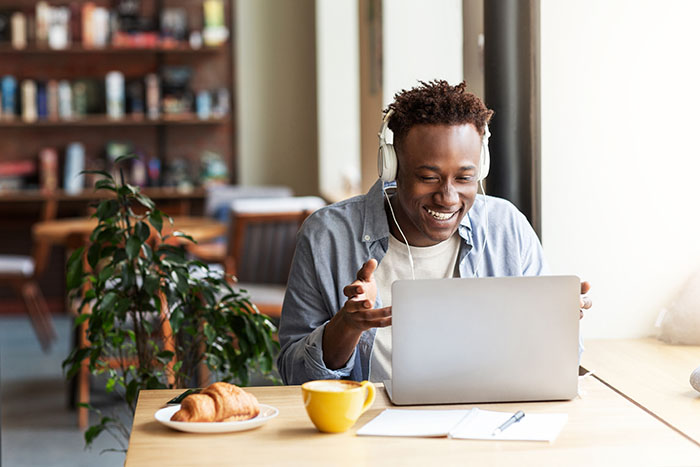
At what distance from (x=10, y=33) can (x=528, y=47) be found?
5.10 metres

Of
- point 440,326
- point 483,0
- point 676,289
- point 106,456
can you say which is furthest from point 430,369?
point 106,456

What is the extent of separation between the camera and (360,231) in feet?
5.93

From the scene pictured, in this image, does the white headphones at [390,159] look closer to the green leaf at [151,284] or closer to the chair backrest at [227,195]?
the green leaf at [151,284]

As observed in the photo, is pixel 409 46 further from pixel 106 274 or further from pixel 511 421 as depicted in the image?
pixel 511 421

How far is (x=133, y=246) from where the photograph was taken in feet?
6.84

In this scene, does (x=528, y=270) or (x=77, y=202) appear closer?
(x=528, y=270)

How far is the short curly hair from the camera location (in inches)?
65.6

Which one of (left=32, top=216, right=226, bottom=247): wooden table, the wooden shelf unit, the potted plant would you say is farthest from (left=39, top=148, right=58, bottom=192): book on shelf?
the potted plant

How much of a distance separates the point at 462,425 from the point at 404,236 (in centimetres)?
60

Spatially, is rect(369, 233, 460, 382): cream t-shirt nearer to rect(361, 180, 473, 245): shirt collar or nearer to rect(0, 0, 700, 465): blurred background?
rect(361, 180, 473, 245): shirt collar

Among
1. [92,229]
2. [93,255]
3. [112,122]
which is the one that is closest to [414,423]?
[93,255]

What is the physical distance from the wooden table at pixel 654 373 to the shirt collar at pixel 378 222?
40cm

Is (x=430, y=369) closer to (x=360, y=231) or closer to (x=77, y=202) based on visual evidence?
(x=360, y=231)

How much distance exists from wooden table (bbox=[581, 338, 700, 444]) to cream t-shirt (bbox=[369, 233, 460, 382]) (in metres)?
0.39
